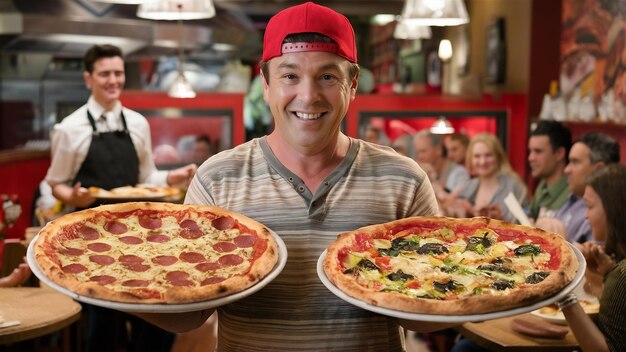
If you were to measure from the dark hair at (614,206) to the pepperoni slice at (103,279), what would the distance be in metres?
2.23

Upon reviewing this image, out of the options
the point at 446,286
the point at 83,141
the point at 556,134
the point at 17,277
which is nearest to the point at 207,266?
the point at 446,286

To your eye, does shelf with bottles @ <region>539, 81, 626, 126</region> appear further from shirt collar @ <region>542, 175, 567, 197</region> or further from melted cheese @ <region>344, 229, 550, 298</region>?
melted cheese @ <region>344, 229, 550, 298</region>

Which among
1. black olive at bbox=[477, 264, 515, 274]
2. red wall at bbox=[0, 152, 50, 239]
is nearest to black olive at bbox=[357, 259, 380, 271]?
black olive at bbox=[477, 264, 515, 274]

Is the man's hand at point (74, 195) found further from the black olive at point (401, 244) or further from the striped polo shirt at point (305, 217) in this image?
the black olive at point (401, 244)

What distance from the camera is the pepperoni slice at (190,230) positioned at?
2.40 m

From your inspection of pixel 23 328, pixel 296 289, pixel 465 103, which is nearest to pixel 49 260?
pixel 296 289

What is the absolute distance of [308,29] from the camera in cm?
222

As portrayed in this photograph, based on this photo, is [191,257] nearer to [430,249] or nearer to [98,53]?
[430,249]

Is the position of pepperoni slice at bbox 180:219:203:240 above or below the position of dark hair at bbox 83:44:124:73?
below

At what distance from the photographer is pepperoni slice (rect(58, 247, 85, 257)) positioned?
2299 mm

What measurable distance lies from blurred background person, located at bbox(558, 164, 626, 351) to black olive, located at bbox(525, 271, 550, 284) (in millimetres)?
615

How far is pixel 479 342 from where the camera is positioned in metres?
3.70

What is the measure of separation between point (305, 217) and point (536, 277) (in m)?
0.58

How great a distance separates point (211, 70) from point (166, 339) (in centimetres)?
697
